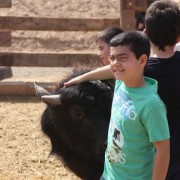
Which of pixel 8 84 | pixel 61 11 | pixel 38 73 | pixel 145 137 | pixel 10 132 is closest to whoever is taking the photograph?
pixel 145 137

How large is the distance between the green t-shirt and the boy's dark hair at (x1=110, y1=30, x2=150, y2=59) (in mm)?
186

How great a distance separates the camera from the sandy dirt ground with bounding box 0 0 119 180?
595 cm

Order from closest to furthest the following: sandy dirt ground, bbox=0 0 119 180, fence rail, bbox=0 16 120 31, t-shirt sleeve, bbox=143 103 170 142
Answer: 1. t-shirt sleeve, bbox=143 103 170 142
2. sandy dirt ground, bbox=0 0 119 180
3. fence rail, bbox=0 16 120 31

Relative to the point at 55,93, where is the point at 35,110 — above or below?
below

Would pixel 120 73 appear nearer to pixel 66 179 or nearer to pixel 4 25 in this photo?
pixel 66 179

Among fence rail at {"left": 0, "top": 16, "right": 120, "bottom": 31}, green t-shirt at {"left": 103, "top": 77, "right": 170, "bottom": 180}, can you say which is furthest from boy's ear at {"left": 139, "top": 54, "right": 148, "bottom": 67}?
fence rail at {"left": 0, "top": 16, "right": 120, "bottom": 31}

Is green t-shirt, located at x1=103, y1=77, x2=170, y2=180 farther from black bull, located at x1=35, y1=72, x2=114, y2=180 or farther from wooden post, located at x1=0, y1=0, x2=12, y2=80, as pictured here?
wooden post, located at x1=0, y1=0, x2=12, y2=80

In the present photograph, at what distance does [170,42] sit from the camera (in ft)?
10.4

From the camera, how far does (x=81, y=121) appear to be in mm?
4363

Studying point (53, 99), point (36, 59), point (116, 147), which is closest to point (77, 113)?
point (53, 99)

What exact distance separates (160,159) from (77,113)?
1624 mm

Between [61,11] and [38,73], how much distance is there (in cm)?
581

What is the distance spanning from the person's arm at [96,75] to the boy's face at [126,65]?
0.78m

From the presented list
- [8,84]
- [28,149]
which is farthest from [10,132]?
[8,84]
